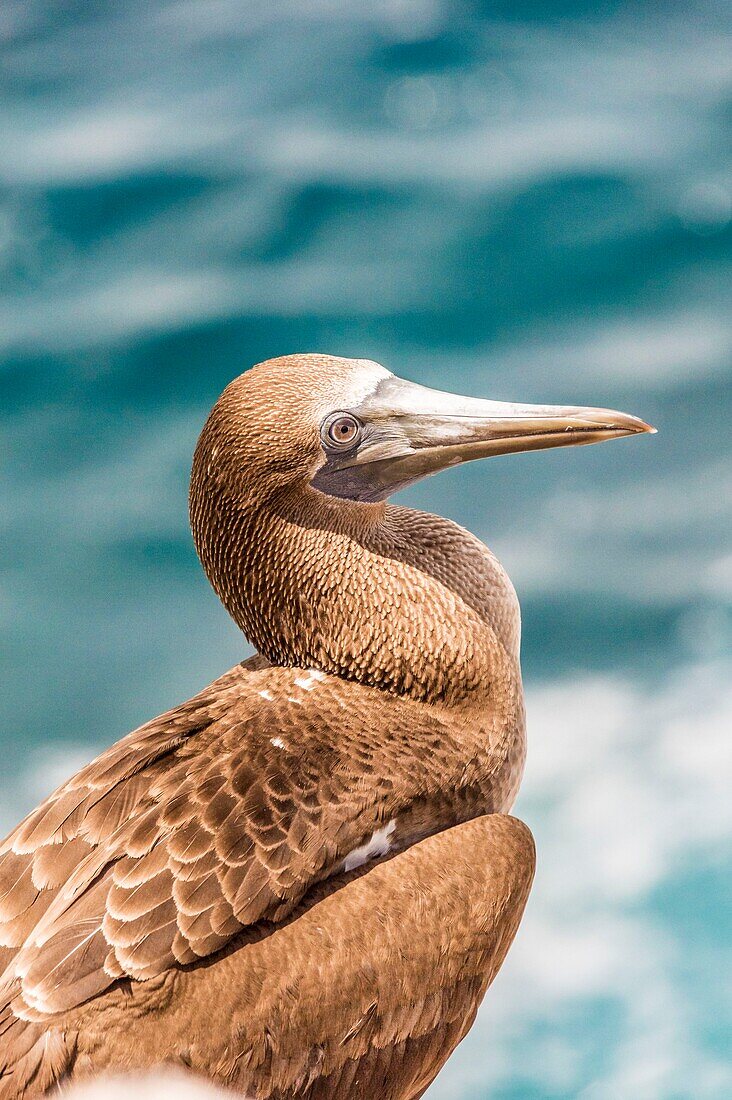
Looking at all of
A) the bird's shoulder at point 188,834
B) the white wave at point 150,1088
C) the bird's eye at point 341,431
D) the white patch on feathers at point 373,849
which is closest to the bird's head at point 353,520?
the bird's eye at point 341,431

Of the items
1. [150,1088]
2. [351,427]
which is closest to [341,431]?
[351,427]

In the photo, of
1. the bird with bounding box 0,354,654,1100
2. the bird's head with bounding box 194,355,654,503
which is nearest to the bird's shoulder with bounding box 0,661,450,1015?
the bird with bounding box 0,354,654,1100

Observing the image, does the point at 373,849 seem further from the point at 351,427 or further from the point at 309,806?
the point at 351,427

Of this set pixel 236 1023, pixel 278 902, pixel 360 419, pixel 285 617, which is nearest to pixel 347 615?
pixel 285 617

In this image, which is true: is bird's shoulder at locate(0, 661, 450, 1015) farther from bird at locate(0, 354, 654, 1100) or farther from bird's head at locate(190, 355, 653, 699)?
bird's head at locate(190, 355, 653, 699)

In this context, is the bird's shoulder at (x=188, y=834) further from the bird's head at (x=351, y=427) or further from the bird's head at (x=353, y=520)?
the bird's head at (x=351, y=427)

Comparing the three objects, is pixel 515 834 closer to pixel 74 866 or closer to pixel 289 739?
pixel 289 739
